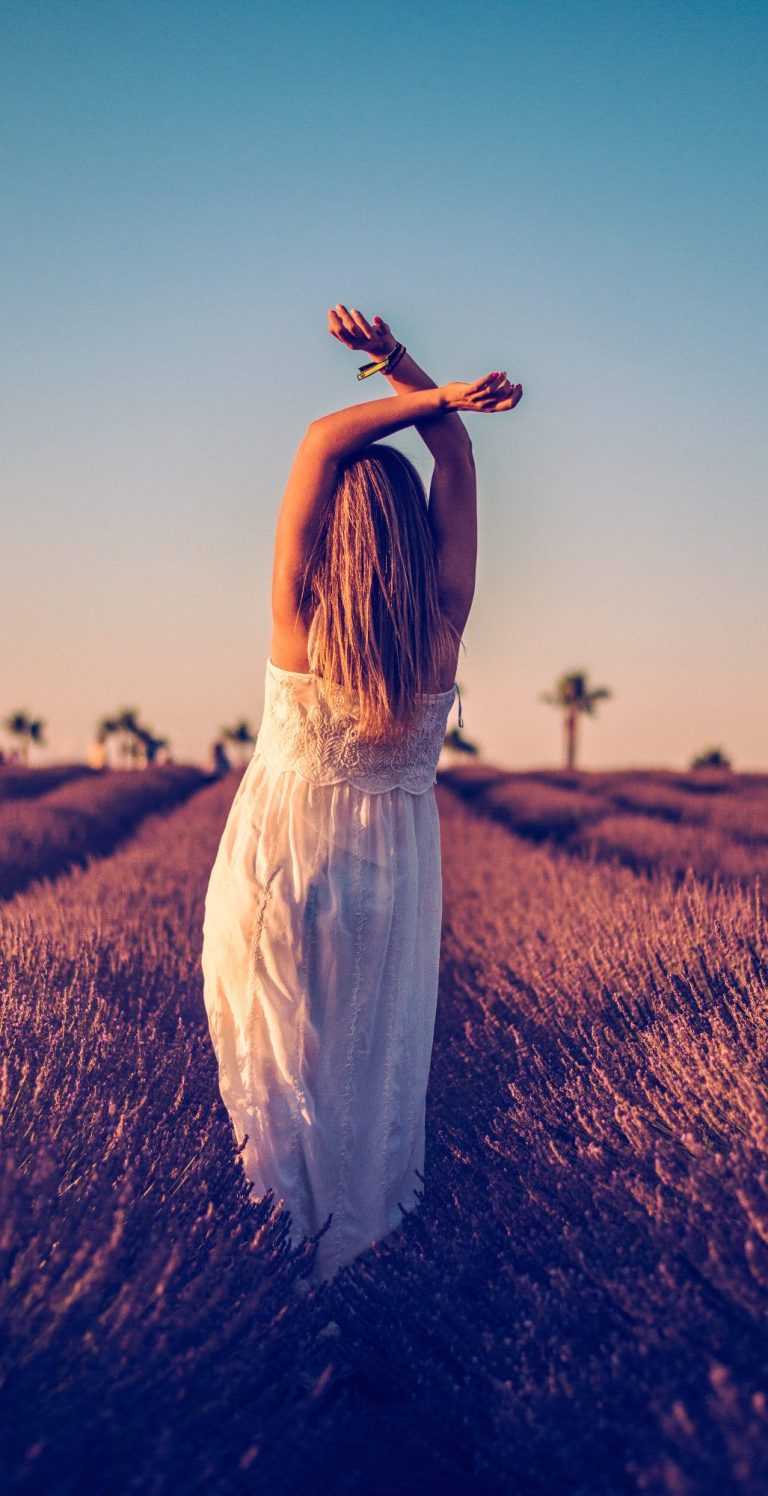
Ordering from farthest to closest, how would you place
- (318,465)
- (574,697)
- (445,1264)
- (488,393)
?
(574,697), (318,465), (488,393), (445,1264)

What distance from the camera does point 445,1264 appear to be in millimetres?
1772

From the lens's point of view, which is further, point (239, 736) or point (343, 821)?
point (239, 736)

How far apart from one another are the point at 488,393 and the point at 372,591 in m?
0.42

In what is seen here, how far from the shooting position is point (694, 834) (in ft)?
22.8

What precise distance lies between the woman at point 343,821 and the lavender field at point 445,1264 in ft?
0.45

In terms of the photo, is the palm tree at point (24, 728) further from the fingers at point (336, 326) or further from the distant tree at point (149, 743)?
the fingers at point (336, 326)

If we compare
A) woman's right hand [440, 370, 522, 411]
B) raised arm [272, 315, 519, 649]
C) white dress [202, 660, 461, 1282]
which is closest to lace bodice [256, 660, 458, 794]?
white dress [202, 660, 461, 1282]

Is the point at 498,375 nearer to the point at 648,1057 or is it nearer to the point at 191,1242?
the point at 648,1057

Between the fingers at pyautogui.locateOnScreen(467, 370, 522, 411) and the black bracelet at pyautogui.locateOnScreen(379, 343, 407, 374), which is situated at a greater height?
the black bracelet at pyautogui.locateOnScreen(379, 343, 407, 374)

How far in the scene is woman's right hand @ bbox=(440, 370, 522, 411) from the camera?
6.13 feet

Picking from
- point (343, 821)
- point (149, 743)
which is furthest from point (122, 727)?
point (343, 821)

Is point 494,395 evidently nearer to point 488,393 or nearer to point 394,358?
point 488,393

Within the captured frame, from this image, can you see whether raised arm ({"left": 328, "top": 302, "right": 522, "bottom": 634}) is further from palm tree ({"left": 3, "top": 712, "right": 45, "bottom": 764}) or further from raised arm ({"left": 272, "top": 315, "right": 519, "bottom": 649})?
palm tree ({"left": 3, "top": 712, "right": 45, "bottom": 764})

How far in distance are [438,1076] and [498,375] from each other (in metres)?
1.84
